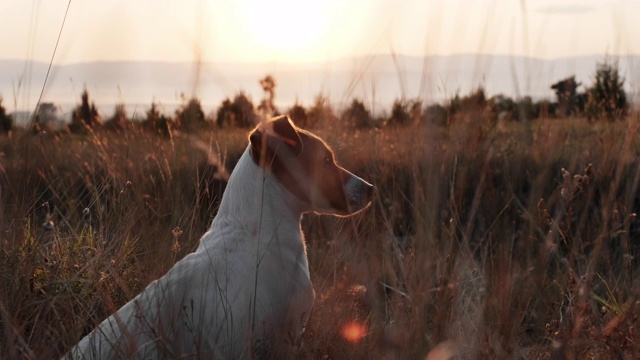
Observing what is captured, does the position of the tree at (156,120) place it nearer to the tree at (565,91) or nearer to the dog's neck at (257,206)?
the dog's neck at (257,206)

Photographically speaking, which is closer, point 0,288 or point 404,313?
point 404,313

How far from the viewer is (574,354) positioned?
2910 millimetres

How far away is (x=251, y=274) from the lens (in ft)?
11.4

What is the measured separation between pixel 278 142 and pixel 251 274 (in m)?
0.70

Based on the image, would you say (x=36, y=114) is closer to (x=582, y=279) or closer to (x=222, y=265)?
(x=222, y=265)

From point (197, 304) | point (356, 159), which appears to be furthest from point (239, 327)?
point (356, 159)

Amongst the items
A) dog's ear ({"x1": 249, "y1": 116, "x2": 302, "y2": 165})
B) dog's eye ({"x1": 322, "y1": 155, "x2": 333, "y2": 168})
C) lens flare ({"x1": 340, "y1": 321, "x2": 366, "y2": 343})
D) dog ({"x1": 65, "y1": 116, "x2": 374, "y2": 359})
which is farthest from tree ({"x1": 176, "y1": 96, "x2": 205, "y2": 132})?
lens flare ({"x1": 340, "y1": 321, "x2": 366, "y2": 343})

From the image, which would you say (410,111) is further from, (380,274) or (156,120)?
(156,120)

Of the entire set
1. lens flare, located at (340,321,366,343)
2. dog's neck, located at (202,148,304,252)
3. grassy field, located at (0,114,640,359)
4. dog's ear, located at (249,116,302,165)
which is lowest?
lens flare, located at (340,321,366,343)

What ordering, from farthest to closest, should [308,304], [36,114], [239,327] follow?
[36,114], [308,304], [239,327]

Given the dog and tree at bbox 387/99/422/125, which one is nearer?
the dog

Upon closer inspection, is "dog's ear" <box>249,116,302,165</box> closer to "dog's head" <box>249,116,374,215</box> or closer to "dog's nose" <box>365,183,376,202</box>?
"dog's head" <box>249,116,374,215</box>

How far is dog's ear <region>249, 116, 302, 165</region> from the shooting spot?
377 centimetres

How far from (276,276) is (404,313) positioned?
2.38 ft
